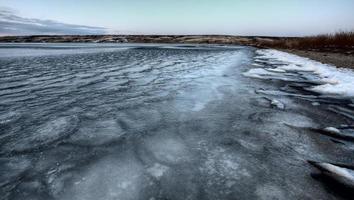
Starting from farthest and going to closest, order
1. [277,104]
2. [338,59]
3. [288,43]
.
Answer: [288,43] < [338,59] < [277,104]

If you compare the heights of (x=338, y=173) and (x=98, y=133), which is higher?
(x=338, y=173)

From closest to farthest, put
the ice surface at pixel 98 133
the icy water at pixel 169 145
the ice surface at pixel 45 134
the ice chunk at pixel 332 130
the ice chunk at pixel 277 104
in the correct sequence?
the icy water at pixel 169 145
the ice surface at pixel 45 134
the ice surface at pixel 98 133
the ice chunk at pixel 332 130
the ice chunk at pixel 277 104

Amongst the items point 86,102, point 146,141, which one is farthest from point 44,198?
point 86,102

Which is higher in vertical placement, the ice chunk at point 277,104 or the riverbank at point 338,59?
the riverbank at point 338,59

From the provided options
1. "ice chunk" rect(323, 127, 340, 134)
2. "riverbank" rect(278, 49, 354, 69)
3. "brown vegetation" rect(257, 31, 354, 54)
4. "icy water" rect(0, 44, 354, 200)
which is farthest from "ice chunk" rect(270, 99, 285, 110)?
"brown vegetation" rect(257, 31, 354, 54)

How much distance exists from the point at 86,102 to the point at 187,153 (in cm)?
269

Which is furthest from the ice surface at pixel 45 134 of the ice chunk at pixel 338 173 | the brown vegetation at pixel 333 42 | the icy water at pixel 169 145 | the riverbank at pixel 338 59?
the brown vegetation at pixel 333 42

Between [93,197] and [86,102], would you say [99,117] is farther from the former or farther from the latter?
[93,197]

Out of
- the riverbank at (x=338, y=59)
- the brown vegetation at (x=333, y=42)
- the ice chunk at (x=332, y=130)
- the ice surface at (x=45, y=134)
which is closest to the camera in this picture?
the ice surface at (x=45, y=134)

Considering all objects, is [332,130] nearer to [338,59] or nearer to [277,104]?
[277,104]

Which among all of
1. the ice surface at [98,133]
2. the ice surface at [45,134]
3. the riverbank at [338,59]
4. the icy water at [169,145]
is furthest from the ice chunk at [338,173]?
the riverbank at [338,59]

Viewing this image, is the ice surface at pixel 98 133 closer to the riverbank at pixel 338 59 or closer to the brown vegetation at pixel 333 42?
the riverbank at pixel 338 59

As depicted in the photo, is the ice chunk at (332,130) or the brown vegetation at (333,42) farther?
the brown vegetation at (333,42)

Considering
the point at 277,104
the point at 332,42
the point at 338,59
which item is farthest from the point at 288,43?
the point at 277,104
